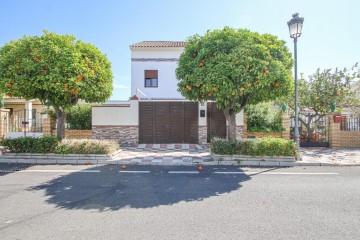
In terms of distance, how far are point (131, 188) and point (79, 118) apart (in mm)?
9035

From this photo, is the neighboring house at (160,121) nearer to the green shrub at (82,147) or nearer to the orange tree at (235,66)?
the green shrub at (82,147)

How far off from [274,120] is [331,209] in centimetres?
899

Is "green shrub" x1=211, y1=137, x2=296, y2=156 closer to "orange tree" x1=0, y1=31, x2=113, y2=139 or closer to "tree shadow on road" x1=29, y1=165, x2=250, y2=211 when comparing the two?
"tree shadow on road" x1=29, y1=165, x2=250, y2=211

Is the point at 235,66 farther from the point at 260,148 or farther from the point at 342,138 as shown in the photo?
the point at 342,138

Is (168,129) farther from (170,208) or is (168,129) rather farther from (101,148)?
(170,208)

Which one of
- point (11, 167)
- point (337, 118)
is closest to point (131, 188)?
point (11, 167)

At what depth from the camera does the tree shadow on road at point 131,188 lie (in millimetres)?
4070

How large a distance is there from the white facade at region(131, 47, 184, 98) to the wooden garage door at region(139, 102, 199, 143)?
7112mm

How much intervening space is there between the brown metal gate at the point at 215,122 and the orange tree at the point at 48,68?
6745 mm

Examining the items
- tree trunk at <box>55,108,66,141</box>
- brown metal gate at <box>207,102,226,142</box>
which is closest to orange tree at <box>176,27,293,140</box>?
brown metal gate at <box>207,102,226,142</box>

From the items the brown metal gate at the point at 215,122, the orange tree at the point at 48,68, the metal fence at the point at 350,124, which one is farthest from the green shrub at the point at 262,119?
the orange tree at the point at 48,68

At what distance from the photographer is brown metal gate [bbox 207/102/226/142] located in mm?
12500

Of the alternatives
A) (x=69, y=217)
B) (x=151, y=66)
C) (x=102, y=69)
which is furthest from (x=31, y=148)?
(x=151, y=66)

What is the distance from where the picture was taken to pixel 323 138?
12.1 meters
